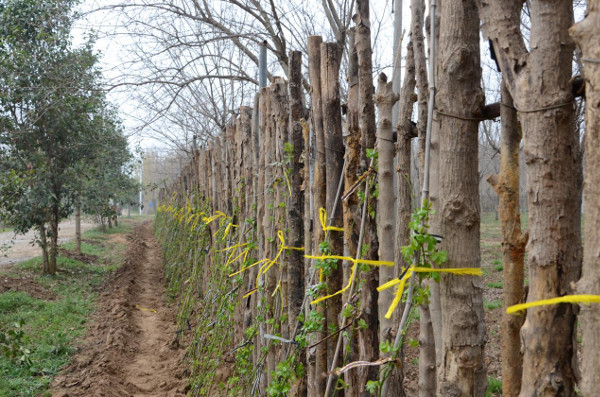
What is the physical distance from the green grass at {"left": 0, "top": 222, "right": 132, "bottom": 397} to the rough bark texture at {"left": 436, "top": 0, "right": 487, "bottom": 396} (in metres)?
3.42

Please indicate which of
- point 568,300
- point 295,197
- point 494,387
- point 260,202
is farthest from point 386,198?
point 494,387

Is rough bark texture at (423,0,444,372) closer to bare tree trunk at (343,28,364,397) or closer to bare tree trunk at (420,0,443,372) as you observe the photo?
bare tree trunk at (420,0,443,372)

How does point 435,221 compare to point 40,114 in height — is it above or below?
below

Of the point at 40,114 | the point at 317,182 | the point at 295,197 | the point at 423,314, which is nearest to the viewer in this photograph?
the point at 423,314

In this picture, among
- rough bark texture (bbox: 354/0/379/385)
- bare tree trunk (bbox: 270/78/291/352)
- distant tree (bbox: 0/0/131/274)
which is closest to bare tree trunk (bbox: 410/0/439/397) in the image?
rough bark texture (bbox: 354/0/379/385)

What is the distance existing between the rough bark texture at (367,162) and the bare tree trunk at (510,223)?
0.73 m

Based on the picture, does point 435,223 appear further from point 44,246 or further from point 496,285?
point 44,246

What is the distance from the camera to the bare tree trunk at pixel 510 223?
157 centimetres

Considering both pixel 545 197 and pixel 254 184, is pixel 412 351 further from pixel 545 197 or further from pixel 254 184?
pixel 545 197

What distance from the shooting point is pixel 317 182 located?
2857mm

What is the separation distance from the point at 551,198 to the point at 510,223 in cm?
36

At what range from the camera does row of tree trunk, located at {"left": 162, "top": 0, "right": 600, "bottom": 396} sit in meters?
1.27

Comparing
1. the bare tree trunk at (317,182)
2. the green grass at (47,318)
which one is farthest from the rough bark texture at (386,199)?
the green grass at (47,318)

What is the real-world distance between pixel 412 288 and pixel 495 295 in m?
6.68
